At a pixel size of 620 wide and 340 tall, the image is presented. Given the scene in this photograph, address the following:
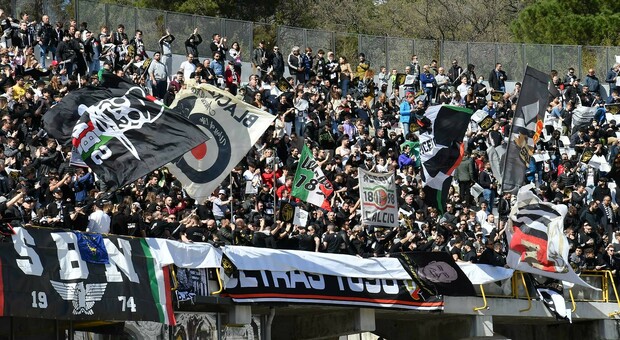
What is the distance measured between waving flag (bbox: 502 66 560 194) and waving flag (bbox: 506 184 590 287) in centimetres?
49

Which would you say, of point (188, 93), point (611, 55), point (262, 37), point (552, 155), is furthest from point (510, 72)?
point (188, 93)

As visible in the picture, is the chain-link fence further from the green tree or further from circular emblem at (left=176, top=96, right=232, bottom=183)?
circular emblem at (left=176, top=96, right=232, bottom=183)

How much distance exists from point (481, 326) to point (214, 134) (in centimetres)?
974

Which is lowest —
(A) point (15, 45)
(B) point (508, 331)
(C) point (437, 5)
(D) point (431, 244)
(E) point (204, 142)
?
(B) point (508, 331)

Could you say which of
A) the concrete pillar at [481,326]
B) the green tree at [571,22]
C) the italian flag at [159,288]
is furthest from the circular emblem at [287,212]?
the green tree at [571,22]

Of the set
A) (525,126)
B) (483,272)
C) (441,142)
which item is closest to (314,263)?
(483,272)

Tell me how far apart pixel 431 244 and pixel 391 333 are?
4.93 metres

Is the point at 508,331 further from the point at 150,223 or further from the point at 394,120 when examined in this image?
the point at 150,223

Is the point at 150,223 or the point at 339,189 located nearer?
the point at 150,223

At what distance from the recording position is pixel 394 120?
41344mm

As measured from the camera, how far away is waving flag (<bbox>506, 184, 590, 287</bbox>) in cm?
3083

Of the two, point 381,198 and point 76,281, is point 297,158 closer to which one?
A: point 381,198

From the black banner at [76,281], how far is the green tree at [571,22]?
152 feet

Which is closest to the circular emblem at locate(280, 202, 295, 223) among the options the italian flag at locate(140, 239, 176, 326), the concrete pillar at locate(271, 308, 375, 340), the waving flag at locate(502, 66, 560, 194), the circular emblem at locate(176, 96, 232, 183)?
the concrete pillar at locate(271, 308, 375, 340)
